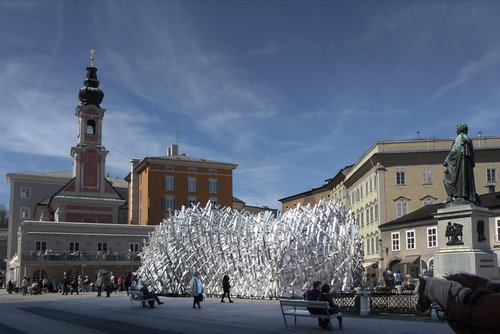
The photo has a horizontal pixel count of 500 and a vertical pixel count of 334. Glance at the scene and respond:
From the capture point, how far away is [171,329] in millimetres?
13141

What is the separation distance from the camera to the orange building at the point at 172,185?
62719 mm

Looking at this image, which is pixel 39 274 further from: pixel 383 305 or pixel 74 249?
pixel 383 305

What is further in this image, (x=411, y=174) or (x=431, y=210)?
(x=411, y=174)

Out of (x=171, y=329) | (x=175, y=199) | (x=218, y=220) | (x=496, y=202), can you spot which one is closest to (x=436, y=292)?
(x=171, y=329)

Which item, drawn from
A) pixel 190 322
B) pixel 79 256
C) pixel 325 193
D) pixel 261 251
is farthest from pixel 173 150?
pixel 190 322

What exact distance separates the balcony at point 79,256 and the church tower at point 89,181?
46.9 feet

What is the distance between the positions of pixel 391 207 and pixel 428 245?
27.1 feet

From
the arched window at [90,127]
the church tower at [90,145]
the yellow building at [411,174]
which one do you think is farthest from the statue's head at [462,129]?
the arched window at [90,127]

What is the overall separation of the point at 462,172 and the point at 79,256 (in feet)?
124

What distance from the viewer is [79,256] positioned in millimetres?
46094

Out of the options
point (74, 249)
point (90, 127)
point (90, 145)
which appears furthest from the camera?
point (90, 127)

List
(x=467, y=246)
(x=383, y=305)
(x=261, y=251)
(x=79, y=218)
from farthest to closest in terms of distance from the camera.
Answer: (x=79, y=218) → (x=261, y=251) → (x=383, y=305) → (x=467, y=246)

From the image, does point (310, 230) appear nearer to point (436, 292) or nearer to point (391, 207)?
point (436, 292)

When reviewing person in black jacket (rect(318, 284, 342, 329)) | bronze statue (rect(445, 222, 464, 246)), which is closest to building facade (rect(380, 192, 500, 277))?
bronze statue (rect(445, 222, 464, 246))
